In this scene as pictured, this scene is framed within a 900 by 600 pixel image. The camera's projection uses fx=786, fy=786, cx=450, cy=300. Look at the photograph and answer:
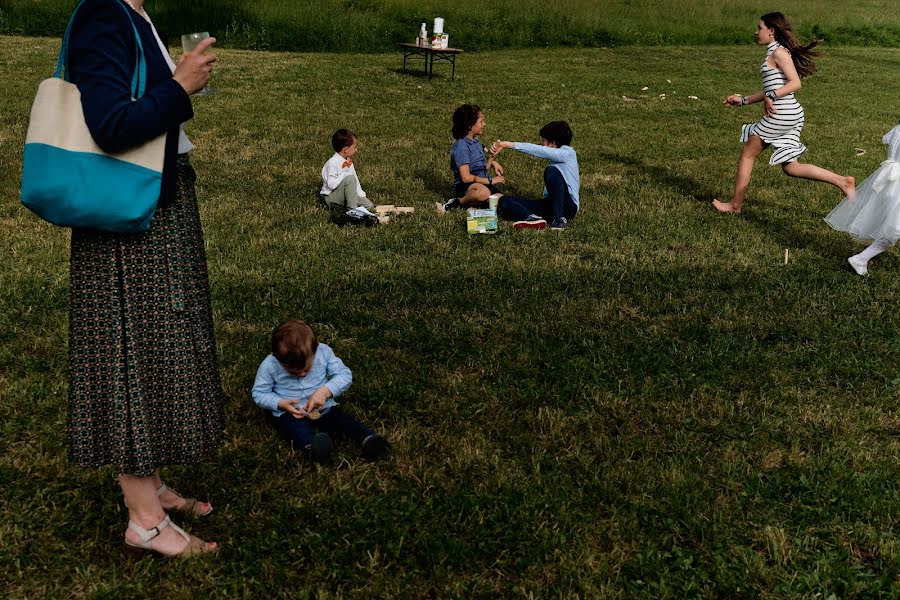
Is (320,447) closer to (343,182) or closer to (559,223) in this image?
(343,182)

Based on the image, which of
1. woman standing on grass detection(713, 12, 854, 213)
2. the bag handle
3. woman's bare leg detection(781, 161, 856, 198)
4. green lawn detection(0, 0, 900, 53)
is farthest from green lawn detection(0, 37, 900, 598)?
green lawn detection(0, 0, 900, 53)

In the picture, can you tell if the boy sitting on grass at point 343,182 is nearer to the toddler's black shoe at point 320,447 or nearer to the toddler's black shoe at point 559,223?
the toddler's black shoe at point 559,223

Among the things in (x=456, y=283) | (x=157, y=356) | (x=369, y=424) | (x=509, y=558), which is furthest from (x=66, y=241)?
(x=509, y=558)

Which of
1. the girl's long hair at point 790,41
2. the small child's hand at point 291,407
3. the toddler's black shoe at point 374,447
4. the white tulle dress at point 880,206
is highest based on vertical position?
the girl's long hair at point 790,41

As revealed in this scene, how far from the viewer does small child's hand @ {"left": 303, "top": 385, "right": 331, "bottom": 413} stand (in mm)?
3988

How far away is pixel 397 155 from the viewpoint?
10633 mm

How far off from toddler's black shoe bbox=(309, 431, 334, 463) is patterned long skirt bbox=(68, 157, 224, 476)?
2.64 feet

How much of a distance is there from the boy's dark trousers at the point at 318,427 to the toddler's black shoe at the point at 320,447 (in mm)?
64

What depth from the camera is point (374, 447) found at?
12.9 feet

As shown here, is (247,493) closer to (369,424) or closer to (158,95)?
(369,424)

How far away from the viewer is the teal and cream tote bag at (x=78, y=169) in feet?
8.25

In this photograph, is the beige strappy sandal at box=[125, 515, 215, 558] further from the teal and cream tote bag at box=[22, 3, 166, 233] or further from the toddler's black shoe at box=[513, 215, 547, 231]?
the toddler's black shoe at box=[513, 215, 547, 231]

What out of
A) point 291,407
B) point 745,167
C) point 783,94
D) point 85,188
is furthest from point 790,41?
point 85,188

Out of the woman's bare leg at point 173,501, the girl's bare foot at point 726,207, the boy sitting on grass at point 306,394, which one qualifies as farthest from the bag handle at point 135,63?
the girl's bare foot at point 726,207
